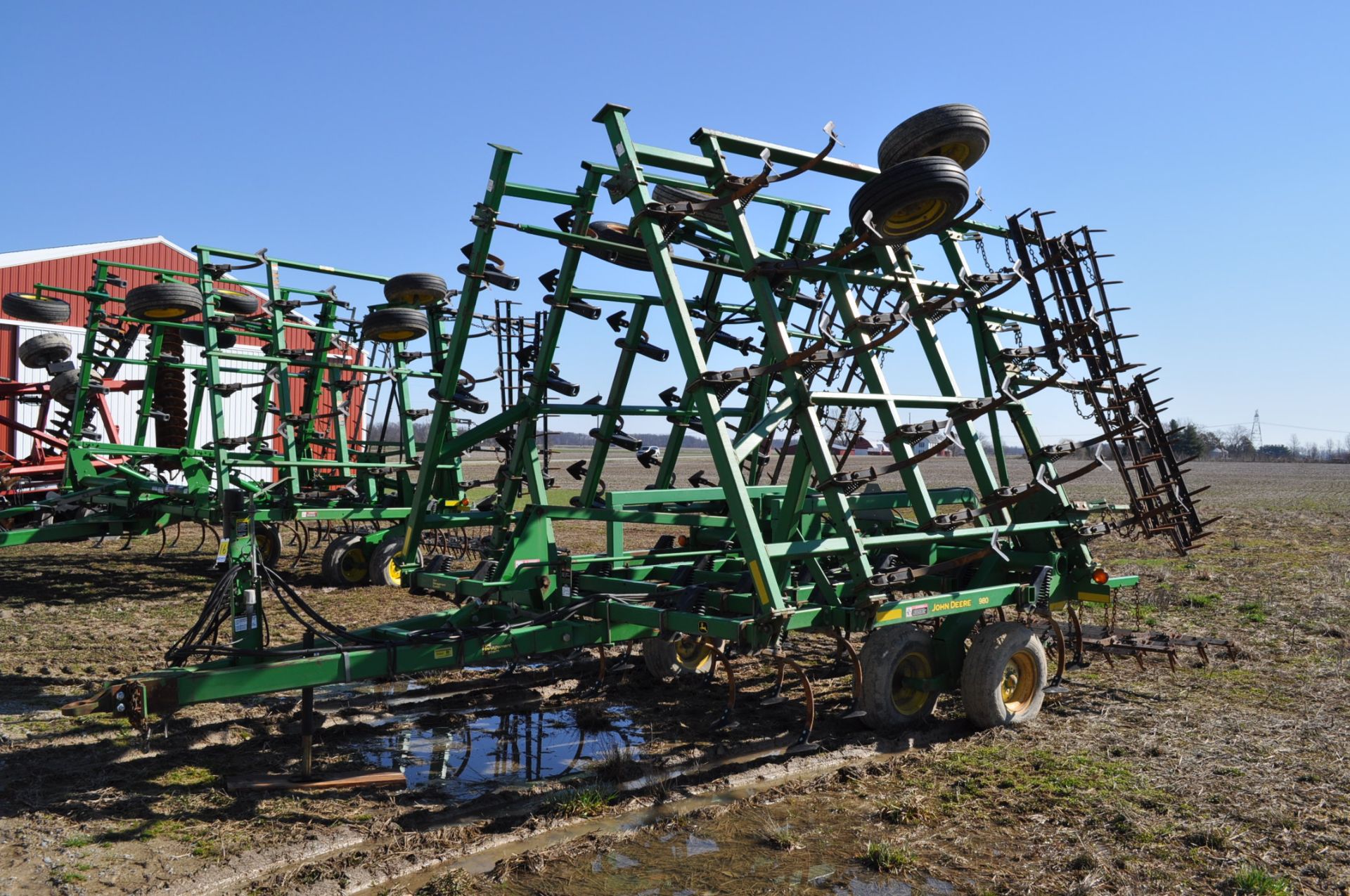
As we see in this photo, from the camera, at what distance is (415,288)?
10031mm

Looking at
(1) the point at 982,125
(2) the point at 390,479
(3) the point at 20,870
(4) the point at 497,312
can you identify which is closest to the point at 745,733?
(3) the point at 20,870

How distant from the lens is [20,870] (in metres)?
3.97

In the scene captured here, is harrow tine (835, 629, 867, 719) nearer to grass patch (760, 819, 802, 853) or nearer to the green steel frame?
grass patch (760, 819, 802, 853)

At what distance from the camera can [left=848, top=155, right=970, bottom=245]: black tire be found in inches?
211

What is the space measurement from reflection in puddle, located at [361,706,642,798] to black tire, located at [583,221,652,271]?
123 inches

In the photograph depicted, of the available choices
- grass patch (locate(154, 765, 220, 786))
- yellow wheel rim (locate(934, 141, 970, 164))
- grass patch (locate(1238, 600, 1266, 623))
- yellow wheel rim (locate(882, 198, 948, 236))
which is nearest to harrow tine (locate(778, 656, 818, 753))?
yellow wheel rim (locate(882, 198, 948, 236))

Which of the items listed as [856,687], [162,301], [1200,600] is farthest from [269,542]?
[1200,600]

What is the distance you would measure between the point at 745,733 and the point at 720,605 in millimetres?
892

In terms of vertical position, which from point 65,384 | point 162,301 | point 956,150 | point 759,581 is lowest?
point 759,581

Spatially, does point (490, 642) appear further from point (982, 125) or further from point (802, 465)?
point (982, 125)

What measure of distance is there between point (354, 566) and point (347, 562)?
0.11m

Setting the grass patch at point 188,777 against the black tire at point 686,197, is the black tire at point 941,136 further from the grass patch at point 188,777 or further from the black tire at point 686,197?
the grass patch at point 188,777

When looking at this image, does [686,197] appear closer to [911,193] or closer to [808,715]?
[911,193]

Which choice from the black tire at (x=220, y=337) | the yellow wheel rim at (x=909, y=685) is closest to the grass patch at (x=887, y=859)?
the yellow wheel rim at (x=909, y=685)
